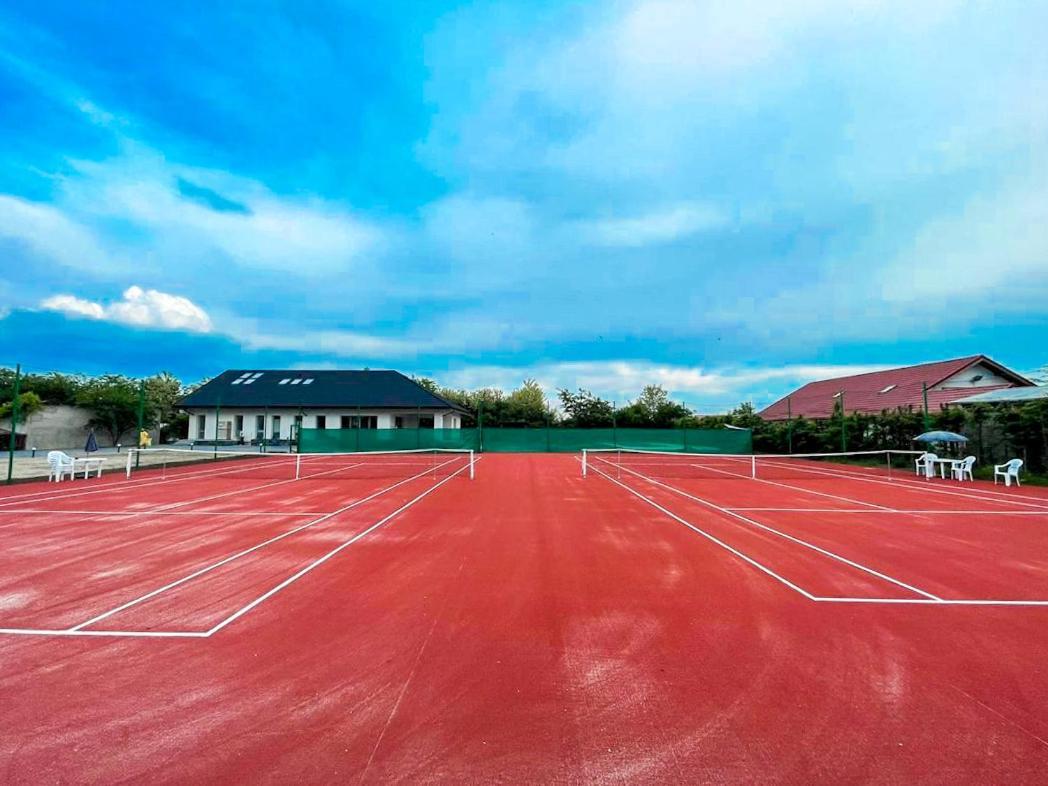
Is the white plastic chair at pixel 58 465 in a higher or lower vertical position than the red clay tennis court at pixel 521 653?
higher

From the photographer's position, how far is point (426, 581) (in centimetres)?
557

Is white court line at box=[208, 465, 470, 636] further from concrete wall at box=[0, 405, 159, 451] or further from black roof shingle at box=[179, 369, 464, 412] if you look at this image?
concrete wall at box=[0, 405, 159, 451]

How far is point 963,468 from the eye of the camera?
1719 centimetres

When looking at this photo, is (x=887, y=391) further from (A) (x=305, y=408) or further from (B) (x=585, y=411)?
(A) (x=305, y=408)

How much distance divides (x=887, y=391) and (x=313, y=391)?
3848 centimetres

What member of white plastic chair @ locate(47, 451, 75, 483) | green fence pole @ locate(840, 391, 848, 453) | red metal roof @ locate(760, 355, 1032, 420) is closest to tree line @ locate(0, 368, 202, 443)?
white plastic chair @ locate(47, 451, 75, 483)

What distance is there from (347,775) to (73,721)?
1787 millimetres

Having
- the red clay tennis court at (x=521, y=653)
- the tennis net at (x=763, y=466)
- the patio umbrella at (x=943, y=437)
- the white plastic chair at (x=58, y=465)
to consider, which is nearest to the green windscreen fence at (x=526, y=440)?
the tennis net at (x=763, y=466)

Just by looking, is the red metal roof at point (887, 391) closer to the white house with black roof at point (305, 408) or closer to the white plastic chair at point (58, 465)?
the white house with black roof at point (305, 408)

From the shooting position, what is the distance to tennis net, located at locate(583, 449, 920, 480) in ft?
62.4

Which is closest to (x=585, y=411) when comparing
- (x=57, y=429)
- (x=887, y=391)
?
(x=887, y=391)

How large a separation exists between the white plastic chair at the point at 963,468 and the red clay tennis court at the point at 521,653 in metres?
10.5

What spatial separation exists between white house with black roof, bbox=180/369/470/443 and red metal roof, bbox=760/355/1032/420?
23.1m

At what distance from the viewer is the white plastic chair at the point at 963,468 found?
56.1ft
